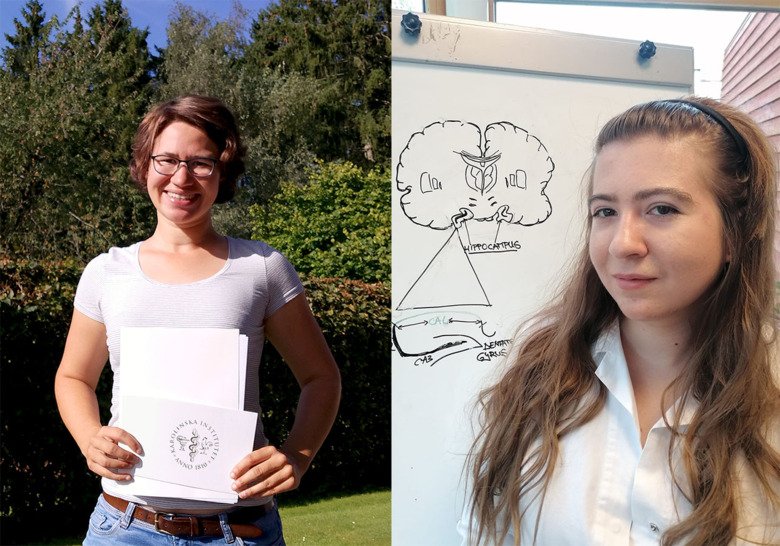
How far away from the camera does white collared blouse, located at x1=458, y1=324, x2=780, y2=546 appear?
1.32 meters

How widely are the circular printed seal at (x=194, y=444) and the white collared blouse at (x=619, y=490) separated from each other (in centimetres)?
63

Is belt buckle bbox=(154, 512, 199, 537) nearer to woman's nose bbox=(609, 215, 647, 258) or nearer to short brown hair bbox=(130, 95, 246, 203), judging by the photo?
short brown hair bbox=(130, 95, 246, 203)

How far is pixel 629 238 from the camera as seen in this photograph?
137 centimetres

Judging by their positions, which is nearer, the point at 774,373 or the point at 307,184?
the point at 774,373

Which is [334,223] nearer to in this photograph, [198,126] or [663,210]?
[198,126]

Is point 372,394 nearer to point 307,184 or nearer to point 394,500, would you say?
point 307,184

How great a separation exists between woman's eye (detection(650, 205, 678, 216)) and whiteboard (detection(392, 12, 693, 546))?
0.49 metres

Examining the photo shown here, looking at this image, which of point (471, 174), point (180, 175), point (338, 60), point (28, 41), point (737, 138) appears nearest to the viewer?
point (737, 138)

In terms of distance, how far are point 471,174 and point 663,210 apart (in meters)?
0.57

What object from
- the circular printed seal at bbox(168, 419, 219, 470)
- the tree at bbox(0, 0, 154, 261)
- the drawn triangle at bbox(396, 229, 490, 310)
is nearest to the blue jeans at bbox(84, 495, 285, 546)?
the circular printed seal at bbox(168, 419, 219, 470)

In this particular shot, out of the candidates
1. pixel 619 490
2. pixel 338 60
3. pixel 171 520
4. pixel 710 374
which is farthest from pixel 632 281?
pixel 338 60

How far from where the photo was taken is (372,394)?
4250 mm

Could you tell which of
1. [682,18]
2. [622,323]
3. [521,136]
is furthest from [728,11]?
[622,323]

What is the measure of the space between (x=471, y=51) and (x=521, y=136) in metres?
0.24
